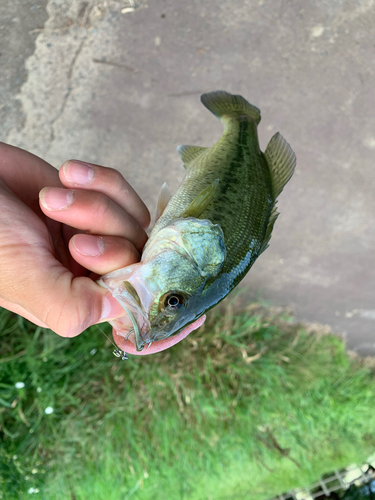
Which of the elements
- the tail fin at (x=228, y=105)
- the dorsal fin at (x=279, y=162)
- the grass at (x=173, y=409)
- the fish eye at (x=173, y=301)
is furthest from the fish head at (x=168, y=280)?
the grass at (x=173, y=409)

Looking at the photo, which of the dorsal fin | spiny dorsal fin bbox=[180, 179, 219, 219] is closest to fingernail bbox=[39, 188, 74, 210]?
spiny dorsal fin bbox=[180, 179, 219, 219]

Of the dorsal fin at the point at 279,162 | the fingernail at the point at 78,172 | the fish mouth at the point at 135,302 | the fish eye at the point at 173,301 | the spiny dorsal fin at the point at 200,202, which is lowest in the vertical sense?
the fish mouth at the point at 135,302

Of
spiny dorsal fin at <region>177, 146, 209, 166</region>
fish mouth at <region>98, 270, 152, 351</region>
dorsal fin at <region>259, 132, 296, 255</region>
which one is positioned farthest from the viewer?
spiny dorsal fin at <region>177, 146, 209, 166</region>

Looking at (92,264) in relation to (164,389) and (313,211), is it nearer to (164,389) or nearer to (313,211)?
(164,389)

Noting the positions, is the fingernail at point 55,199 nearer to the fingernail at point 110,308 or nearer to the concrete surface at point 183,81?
the fingernail at point 110,308

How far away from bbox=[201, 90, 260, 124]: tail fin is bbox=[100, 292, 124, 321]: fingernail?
1.35 m

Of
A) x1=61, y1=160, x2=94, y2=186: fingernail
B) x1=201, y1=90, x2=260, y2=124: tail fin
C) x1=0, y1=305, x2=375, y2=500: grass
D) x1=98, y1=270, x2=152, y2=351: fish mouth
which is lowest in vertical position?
x1=0, y1=305, x2=375, y2=500: grass

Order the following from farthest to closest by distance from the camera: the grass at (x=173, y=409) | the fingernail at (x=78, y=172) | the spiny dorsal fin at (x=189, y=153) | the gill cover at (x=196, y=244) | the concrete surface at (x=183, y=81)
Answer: the concrete surface at (x=183, y=81)
the grass at (x=173, y=409)
the spiny dorsal fin at (x=189, y=153)
the fingernail at (x=78, y=172)
the gill cover at (x=196, y=244)

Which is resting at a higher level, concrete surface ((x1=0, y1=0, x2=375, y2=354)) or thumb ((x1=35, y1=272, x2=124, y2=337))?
concrete surface ((x1=0, y1=0, x2=375, y2=354))

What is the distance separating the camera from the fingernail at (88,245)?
135cm

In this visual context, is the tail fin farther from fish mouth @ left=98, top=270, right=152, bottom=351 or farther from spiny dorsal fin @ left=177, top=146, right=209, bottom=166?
fish mouth @ left=98, top=270, right=152, bottom=351

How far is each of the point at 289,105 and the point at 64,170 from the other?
2.51m

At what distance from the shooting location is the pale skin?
1302 millimetres

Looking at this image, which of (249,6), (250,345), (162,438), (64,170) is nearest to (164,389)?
(162,438)
